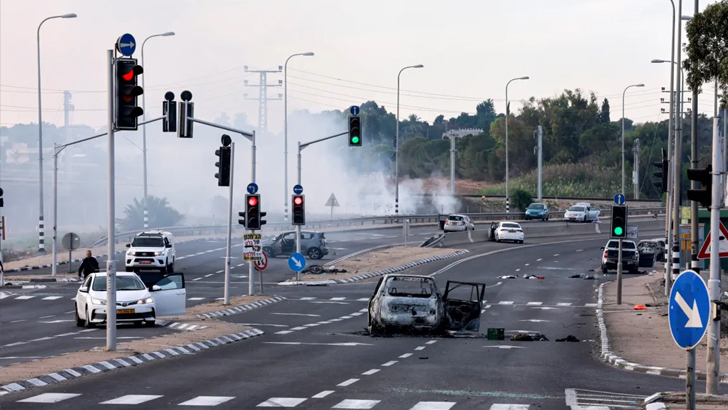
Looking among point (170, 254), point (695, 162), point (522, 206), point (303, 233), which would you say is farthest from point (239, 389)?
point (522, 206)

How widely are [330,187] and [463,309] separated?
97.5 m

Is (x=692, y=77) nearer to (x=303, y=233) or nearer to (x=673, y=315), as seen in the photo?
(x=673, y=315)

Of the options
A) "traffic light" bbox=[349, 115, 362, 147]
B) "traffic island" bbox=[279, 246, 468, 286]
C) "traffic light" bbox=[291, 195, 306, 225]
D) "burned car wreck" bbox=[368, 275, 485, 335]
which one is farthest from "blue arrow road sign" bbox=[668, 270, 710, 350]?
"traffic island" bbox=[279, 246, 468, 286]

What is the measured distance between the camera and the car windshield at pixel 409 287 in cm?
2569

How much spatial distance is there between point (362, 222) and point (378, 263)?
31.4m

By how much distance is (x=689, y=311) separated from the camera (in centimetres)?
1106

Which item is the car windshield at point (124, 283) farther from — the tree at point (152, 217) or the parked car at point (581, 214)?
the tree at point (152, 217)

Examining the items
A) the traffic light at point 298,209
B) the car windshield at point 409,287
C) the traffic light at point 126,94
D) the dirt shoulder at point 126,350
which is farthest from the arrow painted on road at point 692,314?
the traffic light at point 298,209

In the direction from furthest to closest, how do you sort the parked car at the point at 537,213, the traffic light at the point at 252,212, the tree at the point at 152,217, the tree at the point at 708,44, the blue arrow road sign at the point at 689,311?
1. the tree at the point at 152,217
2. the parked car at the point at 537,213
3. the traffic light at the point at 252,212
4. the tree at the point at 708,44
5. the blue arrow road sign at the point at 689,311

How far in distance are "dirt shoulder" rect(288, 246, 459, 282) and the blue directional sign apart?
96.7ft

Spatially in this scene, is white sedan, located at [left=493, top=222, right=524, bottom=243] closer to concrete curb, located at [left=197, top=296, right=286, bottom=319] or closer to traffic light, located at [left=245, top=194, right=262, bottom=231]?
concrete curb, located at [left=197, top=296, right=286, bottom=319]

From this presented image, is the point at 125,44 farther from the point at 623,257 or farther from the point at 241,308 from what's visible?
the point at 623,257

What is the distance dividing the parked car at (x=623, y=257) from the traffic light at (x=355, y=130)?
1994 cm

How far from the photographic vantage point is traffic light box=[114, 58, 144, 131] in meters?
18.7
